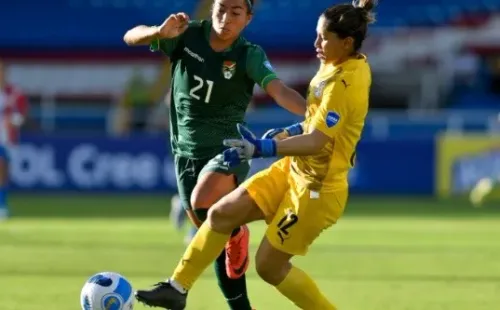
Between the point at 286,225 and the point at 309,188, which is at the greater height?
the point at 309,188

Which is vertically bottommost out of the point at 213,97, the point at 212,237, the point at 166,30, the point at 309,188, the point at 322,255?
the point at 322,255

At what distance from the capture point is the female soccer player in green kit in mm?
8125

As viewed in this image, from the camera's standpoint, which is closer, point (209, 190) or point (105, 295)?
point (105, 295)

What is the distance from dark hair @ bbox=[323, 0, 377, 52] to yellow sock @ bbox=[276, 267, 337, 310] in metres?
1.36

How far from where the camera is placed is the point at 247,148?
701 cm

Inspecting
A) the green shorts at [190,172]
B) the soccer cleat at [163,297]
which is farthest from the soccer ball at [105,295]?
the green shorts at [190,172]

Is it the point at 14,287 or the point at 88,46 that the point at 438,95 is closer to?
the point at 88,46

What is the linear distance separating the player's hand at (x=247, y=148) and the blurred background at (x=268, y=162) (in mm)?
2206

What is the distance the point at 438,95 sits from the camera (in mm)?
33000

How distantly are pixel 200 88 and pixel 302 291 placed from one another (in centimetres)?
156

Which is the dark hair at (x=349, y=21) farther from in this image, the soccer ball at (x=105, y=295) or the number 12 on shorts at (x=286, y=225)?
the soccer ball at (x=105, y=295)

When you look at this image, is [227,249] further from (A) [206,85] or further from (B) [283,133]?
(A) [206,85]

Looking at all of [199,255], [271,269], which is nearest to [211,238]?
[199,255]

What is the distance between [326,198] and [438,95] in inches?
1018
